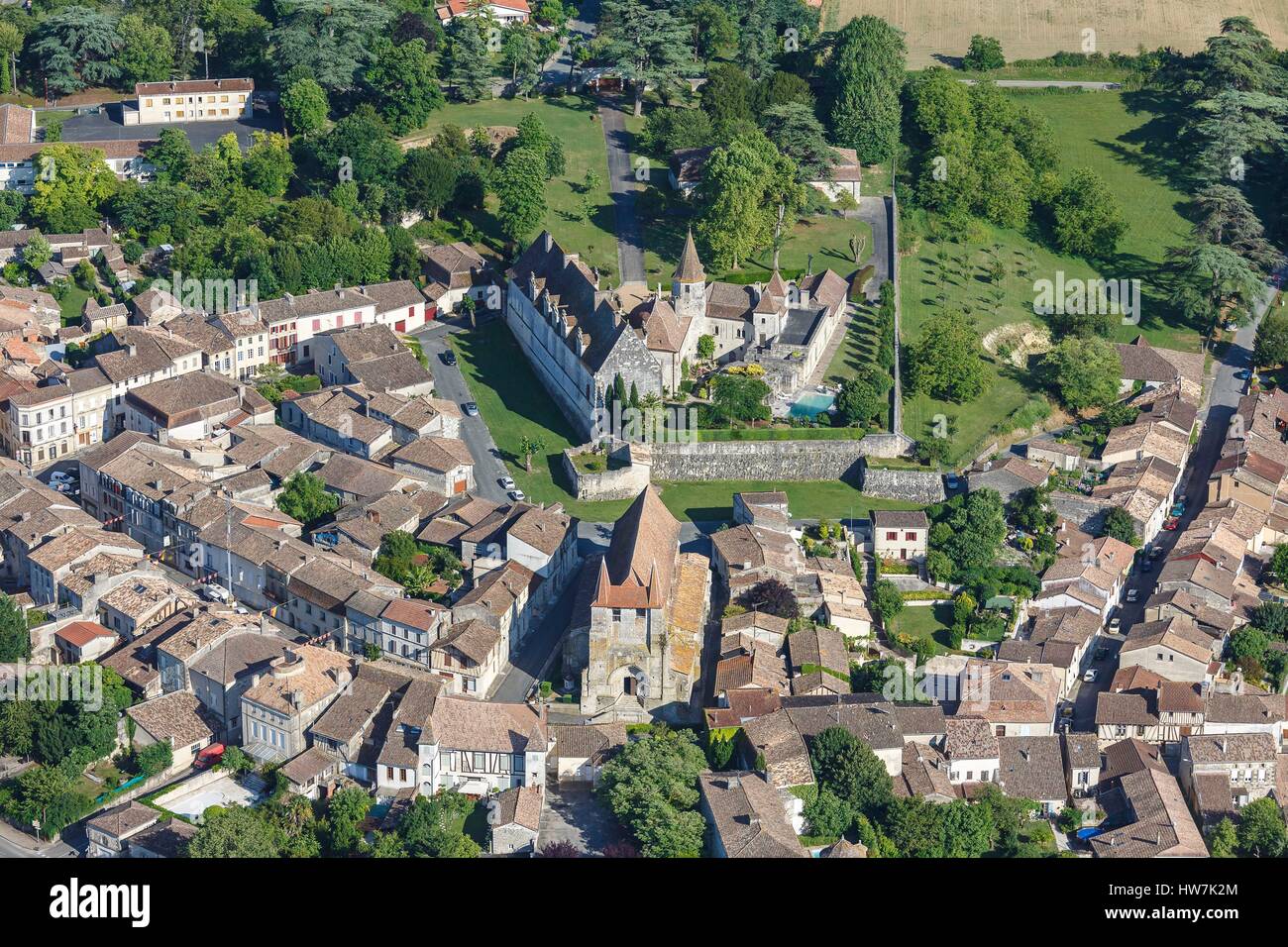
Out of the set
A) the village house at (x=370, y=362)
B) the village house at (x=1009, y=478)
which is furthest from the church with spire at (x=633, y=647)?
the village house at (x=370, y=362)

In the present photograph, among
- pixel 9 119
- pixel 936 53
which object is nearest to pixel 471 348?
pixel 9 119

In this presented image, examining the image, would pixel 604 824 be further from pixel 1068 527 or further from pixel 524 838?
pixel 1068 527

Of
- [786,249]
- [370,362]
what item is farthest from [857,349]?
[370,362]

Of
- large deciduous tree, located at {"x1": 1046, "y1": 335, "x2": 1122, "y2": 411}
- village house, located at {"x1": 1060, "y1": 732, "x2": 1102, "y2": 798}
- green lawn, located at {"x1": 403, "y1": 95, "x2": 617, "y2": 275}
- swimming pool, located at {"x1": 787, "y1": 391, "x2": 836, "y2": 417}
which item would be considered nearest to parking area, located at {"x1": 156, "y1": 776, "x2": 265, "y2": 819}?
village house, located at {"x1": 1060, "y1": 732, "x2": 1102, "y2": 798}

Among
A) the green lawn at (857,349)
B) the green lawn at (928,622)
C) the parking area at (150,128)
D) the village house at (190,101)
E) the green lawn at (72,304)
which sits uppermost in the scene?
the village house at (190,101)

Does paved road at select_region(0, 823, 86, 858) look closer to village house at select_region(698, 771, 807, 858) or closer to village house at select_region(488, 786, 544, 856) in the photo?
village house at select_region(488, 786, 544, 856)

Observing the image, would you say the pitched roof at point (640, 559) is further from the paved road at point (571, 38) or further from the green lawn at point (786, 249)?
the paved road at point (571, 38)

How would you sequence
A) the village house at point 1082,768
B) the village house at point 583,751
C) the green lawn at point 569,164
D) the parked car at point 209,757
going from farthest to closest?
the green lawn at point 569,164 → the village house at point 1082,768 → the parked car at point 209,757 → the village house at point 583,751
